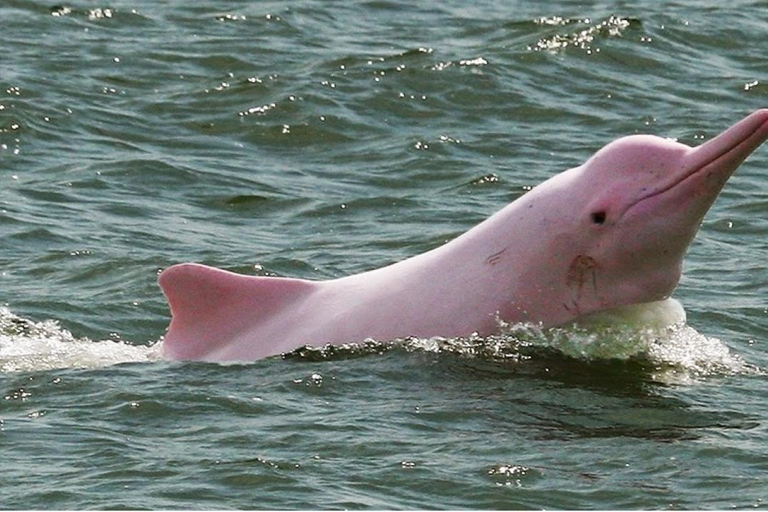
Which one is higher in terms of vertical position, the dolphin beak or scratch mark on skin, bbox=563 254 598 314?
the dolphin beak

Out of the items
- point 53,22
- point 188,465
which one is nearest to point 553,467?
point 188,465

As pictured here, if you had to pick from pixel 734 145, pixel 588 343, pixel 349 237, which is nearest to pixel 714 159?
pixel 734 145

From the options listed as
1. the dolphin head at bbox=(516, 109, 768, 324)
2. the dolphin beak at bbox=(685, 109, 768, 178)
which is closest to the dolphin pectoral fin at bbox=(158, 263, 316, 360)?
the dolphin head at bbox=(516, 109, 768, 324)

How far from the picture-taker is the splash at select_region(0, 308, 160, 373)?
45.4 ft

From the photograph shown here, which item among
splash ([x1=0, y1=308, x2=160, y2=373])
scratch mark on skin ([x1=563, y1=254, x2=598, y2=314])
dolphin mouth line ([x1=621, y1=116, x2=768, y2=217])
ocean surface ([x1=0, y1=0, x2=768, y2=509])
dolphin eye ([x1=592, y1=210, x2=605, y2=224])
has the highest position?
dolphin mouth line ([x1=621, y1=116, x2=768, y2=217])

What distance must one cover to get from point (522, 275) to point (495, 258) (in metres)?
0.21

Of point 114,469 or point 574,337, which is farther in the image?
point 574,337

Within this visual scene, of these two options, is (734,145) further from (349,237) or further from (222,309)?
(349,237)

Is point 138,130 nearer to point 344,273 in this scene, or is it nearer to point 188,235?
point 188,235

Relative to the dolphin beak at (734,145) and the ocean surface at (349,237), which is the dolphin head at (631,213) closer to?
the dolphin beak at (734,145)

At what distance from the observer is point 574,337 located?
13.2 meters

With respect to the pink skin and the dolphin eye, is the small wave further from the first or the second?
the dolphin eye

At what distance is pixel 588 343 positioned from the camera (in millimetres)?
13250

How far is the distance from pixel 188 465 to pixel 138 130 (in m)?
12.2
